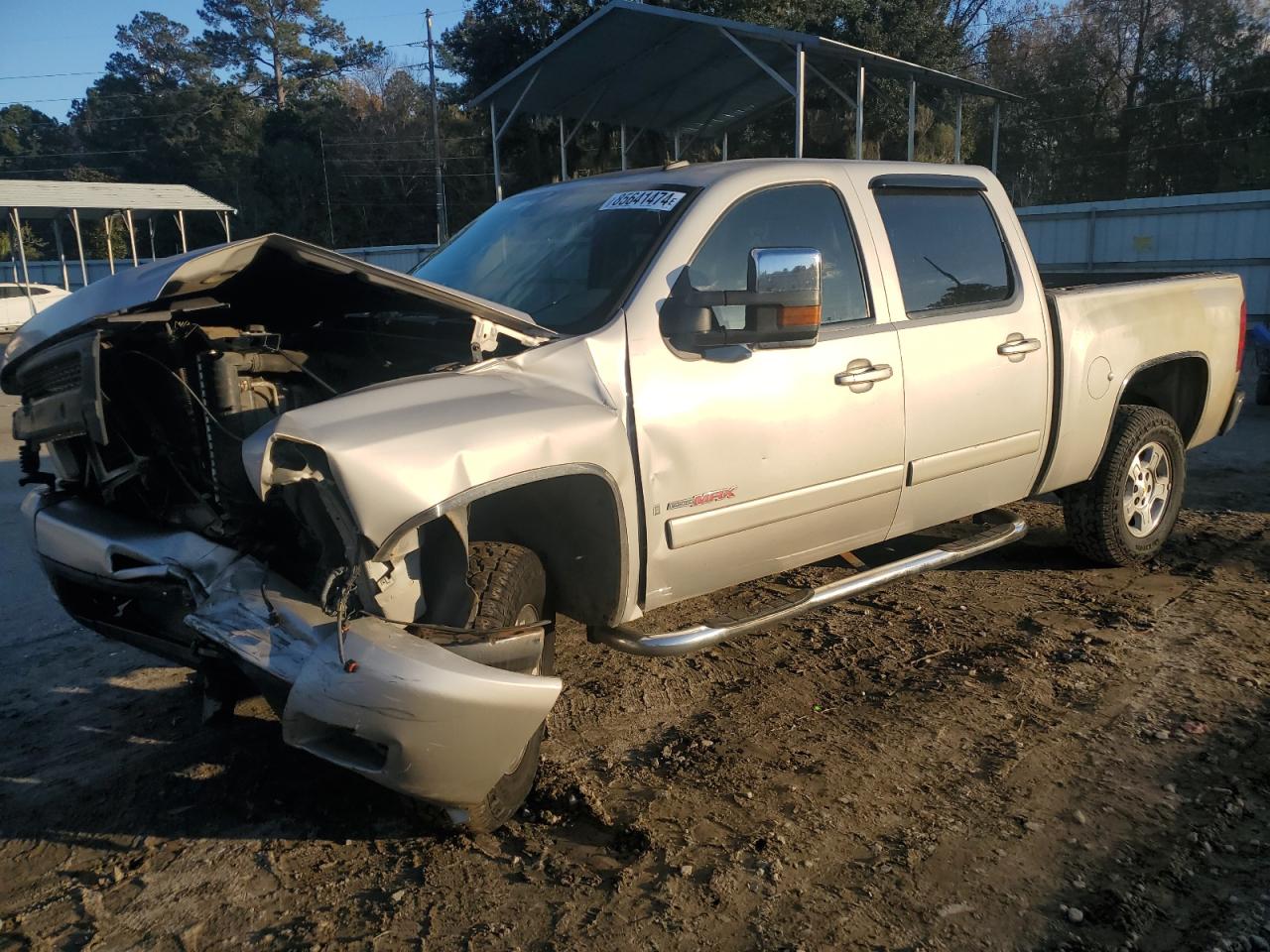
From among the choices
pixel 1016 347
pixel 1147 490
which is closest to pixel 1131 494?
pixel 1147 490

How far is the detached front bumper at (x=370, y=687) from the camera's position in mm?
2459

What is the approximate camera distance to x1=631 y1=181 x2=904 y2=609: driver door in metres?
3.34

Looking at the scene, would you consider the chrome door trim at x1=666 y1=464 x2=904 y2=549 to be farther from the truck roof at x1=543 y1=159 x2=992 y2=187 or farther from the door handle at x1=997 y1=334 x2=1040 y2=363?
the truck roof at x1=543 y1=159 x2=992 y2=187

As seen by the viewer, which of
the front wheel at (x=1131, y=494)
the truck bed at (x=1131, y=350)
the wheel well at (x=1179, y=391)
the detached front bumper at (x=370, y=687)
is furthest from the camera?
the wheel well at (x=1179, y=391)

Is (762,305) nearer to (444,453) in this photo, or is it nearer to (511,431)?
(511,431)

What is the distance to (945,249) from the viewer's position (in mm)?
4516

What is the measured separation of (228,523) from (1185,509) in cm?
618

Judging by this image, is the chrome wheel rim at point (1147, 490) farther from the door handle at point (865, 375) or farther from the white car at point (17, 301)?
the white car at point (17, 301)

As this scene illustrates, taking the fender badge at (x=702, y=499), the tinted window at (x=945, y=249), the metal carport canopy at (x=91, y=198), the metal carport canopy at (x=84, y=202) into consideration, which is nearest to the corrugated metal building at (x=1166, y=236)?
the tinted window at (x=945, y=249)

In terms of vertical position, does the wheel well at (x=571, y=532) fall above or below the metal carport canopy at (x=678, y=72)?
below

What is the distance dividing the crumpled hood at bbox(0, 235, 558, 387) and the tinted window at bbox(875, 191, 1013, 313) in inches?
72.1

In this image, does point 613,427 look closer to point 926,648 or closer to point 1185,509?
point 926,648

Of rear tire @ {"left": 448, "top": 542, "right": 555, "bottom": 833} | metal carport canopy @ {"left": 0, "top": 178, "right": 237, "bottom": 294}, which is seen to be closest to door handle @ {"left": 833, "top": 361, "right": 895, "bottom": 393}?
rear tire @ {"left": 448, "top": 542, "right": 555, "bottom": 833}

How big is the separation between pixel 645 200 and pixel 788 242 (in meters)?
0.60
